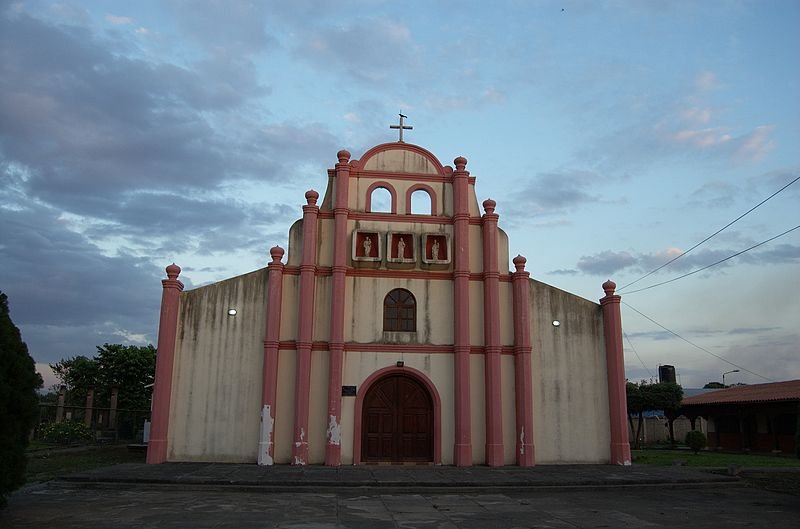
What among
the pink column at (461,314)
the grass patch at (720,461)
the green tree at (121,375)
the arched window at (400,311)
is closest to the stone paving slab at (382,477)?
the pink column at (461,314)

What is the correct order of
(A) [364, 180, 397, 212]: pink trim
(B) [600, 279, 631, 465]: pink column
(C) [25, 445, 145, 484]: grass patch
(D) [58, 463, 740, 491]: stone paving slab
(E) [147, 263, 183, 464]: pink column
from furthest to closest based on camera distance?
(A) [364, 180, 397, 212]: pink trim < (B) [600, 279, 631, 465]: pink column < (E) [147, 263, 183, 464]: pink column < (C) [25, 445, 145, 484]: grass patch < (D) [58, 463, 740, 491]: stone paving slab

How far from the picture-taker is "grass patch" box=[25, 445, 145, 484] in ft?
55.2

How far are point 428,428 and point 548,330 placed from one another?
501cm

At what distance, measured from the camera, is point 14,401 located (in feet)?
35.2

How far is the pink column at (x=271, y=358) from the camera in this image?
18.9 m

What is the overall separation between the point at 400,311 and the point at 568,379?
19.0ft

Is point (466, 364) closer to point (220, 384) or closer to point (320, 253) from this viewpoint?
point (320, 253)

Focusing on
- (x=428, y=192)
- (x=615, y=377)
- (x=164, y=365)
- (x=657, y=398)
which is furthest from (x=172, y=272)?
(x=657, y=398)

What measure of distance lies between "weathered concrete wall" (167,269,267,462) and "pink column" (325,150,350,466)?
7.29 ft

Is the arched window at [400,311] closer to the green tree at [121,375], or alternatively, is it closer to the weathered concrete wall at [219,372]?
the weathered concrete wall at [219,372]

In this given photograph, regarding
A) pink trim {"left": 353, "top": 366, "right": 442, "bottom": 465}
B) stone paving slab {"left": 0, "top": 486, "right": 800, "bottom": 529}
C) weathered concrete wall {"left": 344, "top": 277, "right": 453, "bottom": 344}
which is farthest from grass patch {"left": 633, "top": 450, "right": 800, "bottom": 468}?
weathered concrete wall {"left": 344, "top": 277, "right": 453, "bottom": 344}

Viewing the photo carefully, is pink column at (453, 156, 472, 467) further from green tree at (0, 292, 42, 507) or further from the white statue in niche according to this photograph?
green tree at (0, 292, 42, 507)

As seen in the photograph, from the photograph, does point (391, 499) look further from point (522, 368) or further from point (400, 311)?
point (400, 311)

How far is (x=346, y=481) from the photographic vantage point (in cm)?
1520
